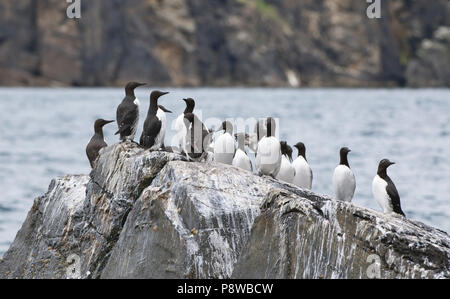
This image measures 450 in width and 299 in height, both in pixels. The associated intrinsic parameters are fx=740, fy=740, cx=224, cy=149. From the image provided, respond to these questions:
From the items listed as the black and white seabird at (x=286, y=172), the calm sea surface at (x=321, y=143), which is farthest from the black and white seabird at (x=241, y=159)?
the calm sea surface at (x=321, y=143)

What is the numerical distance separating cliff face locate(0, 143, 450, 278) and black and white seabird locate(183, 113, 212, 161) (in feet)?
1.65

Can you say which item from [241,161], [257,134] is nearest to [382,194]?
[241,161]

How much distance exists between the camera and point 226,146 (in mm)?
11328

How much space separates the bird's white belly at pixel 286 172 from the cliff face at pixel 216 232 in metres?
2.41

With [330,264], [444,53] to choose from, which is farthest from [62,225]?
[444,53]

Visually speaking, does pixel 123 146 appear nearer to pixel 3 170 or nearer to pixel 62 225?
pixel 62 225

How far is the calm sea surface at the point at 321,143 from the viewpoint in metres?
26.5

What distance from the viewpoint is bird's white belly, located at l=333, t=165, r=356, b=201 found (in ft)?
38.9

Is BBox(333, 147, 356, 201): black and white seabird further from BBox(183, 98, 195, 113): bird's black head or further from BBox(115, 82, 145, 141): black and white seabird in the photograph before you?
BBox(115, 82, 145, 141): black and white seabird

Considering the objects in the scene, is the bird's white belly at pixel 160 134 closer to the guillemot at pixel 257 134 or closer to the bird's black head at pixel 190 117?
the bird's black head at pixel 190 117

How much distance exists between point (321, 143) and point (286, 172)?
31356mm

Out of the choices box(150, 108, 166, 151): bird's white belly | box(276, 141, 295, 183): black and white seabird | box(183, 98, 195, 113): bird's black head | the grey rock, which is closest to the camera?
the grey rock

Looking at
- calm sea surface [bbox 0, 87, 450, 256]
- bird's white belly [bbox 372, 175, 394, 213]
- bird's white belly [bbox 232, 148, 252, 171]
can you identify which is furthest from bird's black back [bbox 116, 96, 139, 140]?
calm sea surface [bbox 0, 87, 450, 256]
